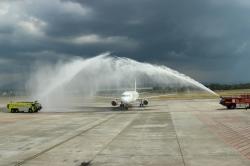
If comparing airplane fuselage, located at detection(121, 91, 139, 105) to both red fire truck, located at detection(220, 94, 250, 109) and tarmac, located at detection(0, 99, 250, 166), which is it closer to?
red fire truck, located at detection(220, 94, 250, 109)

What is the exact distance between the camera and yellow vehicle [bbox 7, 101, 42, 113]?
69438 mm

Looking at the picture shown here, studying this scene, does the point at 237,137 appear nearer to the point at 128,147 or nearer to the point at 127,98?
the point at 128,147

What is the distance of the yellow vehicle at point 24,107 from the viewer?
6944 cm

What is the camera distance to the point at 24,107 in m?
70.5

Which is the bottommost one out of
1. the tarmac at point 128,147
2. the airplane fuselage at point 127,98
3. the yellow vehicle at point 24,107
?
the tarmac at point 128,147

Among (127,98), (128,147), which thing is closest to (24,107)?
(127,98)

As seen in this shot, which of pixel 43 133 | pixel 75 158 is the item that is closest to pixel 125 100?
pixel 43 133

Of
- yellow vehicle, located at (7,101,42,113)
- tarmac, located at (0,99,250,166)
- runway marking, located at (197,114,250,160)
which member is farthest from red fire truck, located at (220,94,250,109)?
tarmac, located at (0,99,250,166)

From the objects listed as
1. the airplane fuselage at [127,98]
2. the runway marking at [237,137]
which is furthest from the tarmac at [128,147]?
the airplane fuselage at [127,98]

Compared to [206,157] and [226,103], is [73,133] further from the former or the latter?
[226,103]

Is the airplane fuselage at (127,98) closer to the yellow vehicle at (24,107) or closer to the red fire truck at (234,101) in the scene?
the yellow vehicle at (24,107)

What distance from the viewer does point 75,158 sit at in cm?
2133

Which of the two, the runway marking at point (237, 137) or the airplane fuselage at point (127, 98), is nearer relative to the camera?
the runway marking at point (237, 137)

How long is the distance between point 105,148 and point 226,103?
45.9 m
